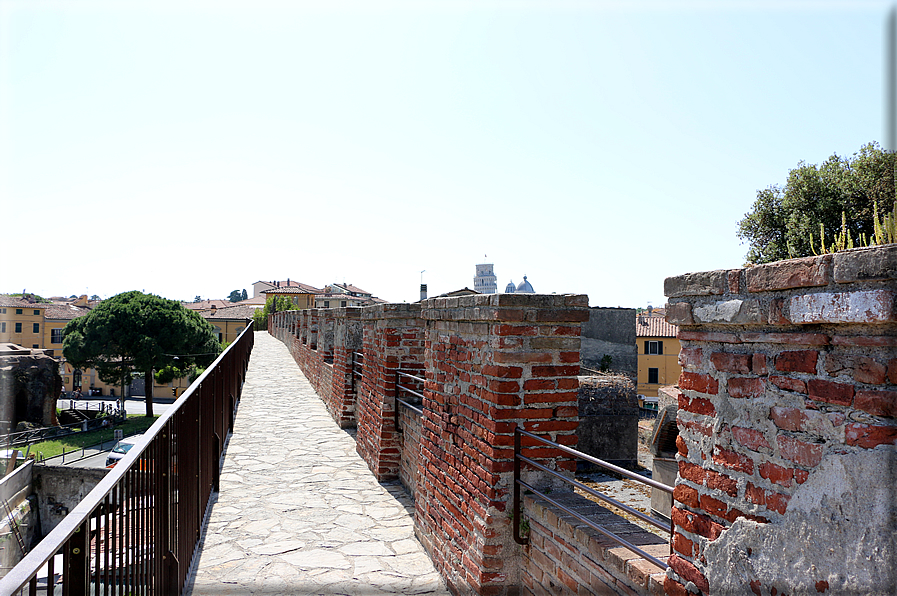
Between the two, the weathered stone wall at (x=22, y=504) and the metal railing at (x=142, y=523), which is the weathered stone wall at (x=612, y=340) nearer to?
the weathered stone wall at (x=22, y=504)

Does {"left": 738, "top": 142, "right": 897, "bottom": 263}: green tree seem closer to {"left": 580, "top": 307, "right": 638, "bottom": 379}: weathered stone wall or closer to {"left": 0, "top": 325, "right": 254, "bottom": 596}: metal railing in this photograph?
{"left": 580, "top": 307, "right": 638, "bottom": 379}: weathered stone wall

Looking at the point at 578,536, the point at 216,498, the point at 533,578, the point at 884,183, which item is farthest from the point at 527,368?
the point at 884,183

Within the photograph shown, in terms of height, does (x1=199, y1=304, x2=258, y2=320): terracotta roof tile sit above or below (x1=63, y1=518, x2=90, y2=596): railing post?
above

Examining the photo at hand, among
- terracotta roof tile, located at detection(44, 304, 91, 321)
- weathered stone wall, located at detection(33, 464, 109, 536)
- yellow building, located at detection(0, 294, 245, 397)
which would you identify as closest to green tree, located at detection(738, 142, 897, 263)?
weathered stone wall, located at detection(33, 464, 109, 536)

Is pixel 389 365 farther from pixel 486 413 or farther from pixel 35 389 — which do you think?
pixel 35 389

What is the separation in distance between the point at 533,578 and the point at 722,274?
83.8 inches

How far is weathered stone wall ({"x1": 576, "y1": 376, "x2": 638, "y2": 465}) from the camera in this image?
8.86 m

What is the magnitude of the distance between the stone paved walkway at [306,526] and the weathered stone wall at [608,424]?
149 inches

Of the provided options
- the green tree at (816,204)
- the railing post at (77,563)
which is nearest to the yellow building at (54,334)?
the green tree at (816,204)

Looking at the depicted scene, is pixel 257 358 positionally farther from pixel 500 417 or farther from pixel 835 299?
pixel 835 299

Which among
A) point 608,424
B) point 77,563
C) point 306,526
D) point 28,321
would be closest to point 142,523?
point 77,563

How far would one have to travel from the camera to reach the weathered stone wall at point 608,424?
8859 millimetres

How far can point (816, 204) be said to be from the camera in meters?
18.2

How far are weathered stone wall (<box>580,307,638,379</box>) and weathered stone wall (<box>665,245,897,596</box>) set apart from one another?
31.0 m
